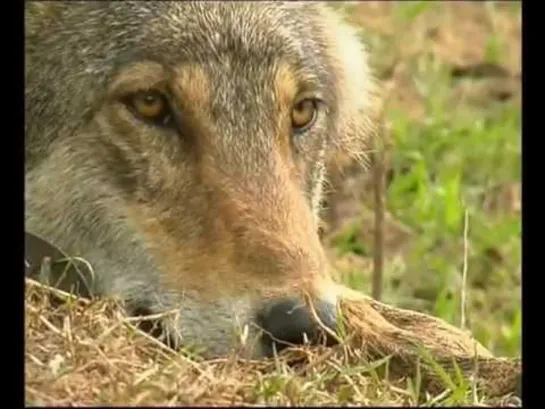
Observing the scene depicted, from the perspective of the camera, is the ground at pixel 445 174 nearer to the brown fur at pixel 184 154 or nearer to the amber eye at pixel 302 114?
the amber eye at pixel 302 114

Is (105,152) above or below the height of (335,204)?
above

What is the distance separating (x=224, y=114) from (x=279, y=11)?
0.51 m

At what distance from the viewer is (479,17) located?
33.9ft

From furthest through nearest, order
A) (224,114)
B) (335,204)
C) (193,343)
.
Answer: (335,204) < (224,114) < (193,343)

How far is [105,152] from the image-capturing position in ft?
16.3

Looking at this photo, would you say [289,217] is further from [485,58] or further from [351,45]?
[485,58]

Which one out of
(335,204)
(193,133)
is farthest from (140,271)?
(335,204)

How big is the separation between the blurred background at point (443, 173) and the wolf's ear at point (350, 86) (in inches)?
52.6

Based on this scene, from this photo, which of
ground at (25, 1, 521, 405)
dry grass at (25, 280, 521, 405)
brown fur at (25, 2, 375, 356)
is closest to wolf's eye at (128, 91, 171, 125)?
brown fur at (25, 2, 375, 356)

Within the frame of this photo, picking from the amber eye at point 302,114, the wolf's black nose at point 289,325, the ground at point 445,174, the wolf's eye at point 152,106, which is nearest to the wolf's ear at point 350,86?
the amber eye at point 302,114

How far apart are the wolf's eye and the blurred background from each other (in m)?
2.68
